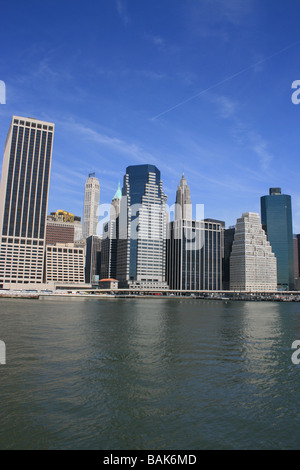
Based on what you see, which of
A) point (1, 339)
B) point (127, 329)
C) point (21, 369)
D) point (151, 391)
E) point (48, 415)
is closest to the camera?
point (48, 415)

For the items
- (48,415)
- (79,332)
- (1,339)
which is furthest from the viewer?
(79,332)

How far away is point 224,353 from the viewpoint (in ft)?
145

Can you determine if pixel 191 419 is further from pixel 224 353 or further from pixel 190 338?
pixel 190 338

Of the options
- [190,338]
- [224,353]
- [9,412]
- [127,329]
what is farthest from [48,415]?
[127,329]

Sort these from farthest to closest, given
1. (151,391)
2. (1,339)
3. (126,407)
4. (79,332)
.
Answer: (79,332), (1,339), (151,391), (126,407)

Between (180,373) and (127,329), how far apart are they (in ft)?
113

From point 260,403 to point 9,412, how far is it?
18202mm

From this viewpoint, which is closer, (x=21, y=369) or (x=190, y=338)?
(x=21, y=369)

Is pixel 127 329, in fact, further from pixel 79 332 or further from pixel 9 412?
pixel 9 412

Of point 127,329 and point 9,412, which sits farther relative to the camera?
point 127,329

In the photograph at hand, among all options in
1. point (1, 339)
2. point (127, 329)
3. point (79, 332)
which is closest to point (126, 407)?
point (1, 339)

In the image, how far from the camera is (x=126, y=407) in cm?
2525
